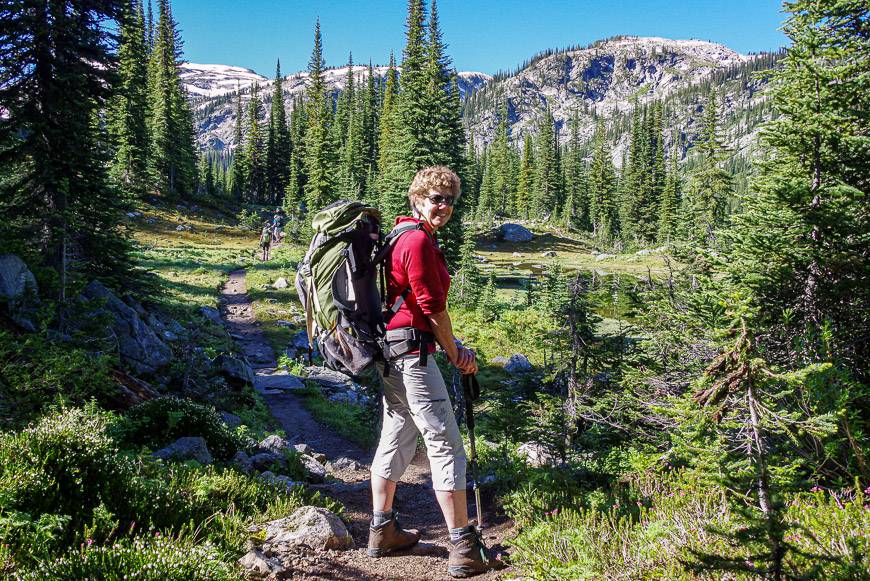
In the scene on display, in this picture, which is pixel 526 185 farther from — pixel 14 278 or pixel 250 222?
pixel 14 278

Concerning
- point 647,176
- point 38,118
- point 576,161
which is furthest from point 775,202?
point 576,161

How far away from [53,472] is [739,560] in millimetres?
4720

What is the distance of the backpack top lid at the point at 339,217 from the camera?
406 cm

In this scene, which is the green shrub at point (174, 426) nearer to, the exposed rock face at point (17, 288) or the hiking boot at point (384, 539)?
the exposed rock face at point (17, 288)

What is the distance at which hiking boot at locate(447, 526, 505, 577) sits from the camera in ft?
13.1

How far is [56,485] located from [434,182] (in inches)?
143

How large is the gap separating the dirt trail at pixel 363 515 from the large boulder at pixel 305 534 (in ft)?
0.36

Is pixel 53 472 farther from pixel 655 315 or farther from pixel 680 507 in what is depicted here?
pixel 655 315

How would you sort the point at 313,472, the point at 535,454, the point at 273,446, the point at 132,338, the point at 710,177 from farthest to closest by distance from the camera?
the point at 710,177
the point at 132,338
the point at 535,454
the point at 273,446
the point at 313,472

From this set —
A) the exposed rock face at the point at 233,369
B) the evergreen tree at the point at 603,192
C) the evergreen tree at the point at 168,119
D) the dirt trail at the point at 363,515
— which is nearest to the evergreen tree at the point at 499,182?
the evergreen tree at the point at 603,192

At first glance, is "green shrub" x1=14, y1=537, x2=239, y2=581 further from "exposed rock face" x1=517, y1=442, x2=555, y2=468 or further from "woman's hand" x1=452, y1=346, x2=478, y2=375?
"exposed rock face" x1=517, y1=442, x2=555, y2=468

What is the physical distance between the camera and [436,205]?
393 cm

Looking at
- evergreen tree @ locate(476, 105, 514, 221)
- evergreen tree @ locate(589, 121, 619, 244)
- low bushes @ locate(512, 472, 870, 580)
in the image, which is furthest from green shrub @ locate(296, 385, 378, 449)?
evergreen tree @ locate(476, 105, 514, 221)

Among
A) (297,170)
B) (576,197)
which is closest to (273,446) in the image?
(297,170)
